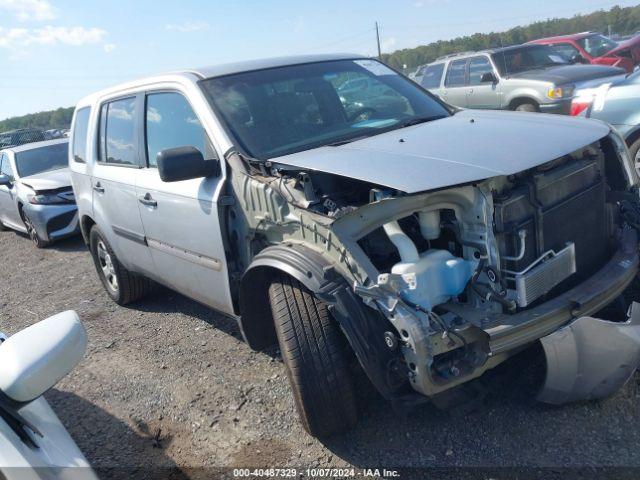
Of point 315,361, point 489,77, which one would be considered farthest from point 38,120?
point 315,361

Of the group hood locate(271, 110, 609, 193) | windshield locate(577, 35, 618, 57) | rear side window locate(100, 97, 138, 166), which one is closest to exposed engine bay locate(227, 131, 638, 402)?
hood locate(271, 110, 609, 193)

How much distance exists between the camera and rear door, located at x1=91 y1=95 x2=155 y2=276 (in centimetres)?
442

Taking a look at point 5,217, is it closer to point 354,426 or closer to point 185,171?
point 185,171

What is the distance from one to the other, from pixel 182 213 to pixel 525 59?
31.0ft

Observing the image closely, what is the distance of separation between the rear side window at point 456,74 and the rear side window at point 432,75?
0.98 feet

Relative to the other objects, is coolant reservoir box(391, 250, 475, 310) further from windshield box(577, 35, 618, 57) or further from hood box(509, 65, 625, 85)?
windshield box(577, 35, 618, 57)

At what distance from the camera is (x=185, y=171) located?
3.29 metres

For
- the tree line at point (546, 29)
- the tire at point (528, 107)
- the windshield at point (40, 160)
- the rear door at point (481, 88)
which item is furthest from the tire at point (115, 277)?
the tree line at point (546, 29)

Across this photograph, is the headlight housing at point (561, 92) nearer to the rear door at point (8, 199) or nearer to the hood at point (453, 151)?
the hood at point (453, 151)

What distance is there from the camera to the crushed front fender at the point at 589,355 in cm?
260

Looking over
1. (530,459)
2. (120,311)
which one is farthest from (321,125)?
(120,311)

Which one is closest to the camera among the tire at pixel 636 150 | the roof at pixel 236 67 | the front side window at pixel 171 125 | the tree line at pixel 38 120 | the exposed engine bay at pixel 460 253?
the exposed engine bay at pixel 460 253

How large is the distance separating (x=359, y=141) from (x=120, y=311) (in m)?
3.31

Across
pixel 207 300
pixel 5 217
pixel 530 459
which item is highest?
pixel 207 300
